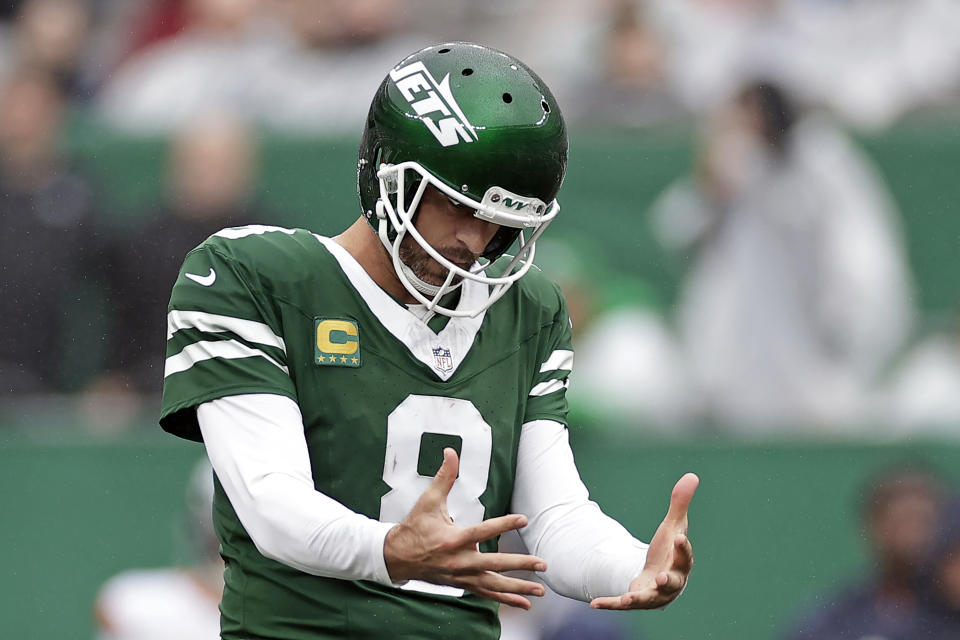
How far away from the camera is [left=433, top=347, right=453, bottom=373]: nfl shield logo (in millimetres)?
2977

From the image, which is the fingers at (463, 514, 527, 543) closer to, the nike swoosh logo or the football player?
the football player

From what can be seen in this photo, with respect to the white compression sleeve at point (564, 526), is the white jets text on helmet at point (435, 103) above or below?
above

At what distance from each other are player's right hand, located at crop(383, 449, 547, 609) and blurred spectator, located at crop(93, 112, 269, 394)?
12.7 feet

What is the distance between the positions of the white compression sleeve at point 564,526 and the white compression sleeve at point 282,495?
52 cm

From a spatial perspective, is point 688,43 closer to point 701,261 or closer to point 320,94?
point 701,261

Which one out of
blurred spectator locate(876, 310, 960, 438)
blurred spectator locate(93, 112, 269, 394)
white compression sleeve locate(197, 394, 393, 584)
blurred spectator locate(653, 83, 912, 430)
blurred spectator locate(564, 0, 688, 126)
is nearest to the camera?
white compression sleeve locate(197, 394, 393, 584)

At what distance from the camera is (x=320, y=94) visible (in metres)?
7.42

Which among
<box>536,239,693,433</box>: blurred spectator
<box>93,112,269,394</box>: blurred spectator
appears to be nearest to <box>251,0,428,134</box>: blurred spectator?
<box>93,112,269,394</box>: blurred spectator

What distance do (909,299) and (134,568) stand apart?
3506 millimetres

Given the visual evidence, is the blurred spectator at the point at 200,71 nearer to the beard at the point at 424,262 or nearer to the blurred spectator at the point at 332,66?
the blurred spectator at the point at 332,66

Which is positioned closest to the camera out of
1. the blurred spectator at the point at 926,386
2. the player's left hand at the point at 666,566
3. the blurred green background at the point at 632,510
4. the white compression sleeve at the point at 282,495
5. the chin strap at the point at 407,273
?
the white compression sleeve at the point at 282,495

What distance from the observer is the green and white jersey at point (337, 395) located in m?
2.85

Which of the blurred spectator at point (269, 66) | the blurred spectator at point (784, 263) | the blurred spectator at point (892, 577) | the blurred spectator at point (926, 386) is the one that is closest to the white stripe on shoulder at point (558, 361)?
the blurred spectator at point (892, 577)

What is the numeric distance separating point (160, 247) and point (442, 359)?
3528 mm
